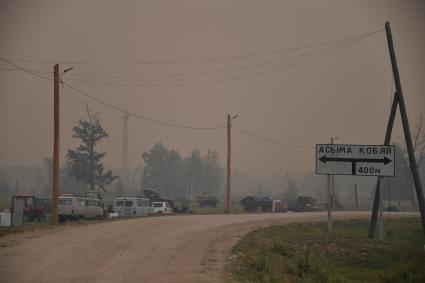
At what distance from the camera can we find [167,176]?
506ft

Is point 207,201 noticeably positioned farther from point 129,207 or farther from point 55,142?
point 55,142

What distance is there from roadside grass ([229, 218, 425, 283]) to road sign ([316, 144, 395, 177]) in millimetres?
3147

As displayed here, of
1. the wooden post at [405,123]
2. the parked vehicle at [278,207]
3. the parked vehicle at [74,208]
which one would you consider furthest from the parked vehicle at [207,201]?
the wooden post at [405,123]

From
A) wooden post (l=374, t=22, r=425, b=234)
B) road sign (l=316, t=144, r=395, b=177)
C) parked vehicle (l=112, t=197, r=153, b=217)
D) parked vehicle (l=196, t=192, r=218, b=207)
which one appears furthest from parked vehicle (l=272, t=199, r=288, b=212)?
road sign (l=316, t=144, r=395, b=177)

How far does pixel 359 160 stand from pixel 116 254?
42.4 ft

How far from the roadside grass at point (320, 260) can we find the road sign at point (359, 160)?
3.15 metres

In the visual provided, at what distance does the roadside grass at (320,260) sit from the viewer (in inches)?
654

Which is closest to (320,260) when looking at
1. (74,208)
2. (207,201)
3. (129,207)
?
(74,208)

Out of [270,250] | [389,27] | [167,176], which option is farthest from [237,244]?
[167,176]

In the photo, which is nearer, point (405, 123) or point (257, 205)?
point (405, 123)

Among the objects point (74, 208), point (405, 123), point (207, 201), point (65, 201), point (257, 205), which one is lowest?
point (207, 201)

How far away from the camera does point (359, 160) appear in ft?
81.9

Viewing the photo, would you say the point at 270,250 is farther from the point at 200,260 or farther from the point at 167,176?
the point at 167,176

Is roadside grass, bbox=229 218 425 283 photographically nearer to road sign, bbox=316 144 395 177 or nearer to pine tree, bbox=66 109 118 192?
road sign, bbox=316 144 395 177
